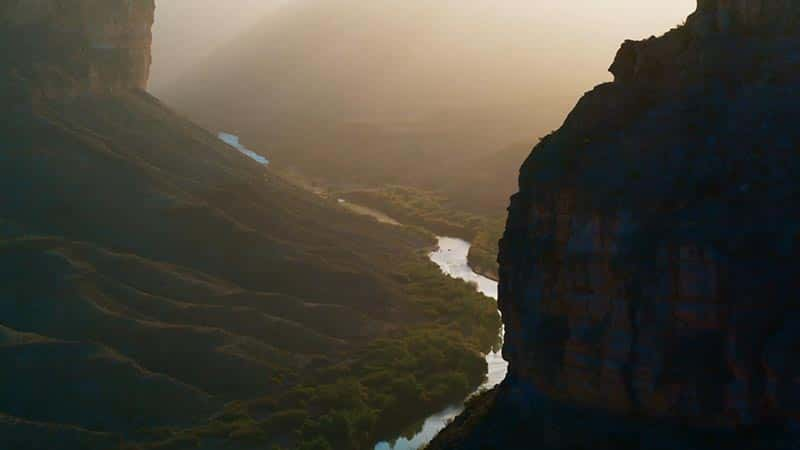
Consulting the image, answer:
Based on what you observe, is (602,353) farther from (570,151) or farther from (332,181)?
(332,181)

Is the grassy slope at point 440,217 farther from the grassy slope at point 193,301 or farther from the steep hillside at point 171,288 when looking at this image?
the grassy slope at point 193,301

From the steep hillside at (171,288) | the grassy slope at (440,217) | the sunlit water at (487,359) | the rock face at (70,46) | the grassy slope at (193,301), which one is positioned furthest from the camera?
the grassy slope at (440,217)

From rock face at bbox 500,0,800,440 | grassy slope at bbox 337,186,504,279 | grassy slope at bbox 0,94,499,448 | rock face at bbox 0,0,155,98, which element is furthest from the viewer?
grassy slope at bbox 337,186,504,279

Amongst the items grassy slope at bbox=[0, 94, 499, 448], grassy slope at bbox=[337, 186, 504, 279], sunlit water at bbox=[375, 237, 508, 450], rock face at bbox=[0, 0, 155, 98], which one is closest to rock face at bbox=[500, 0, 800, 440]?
sunlit water at bbox=[375, 237, 508, 450]

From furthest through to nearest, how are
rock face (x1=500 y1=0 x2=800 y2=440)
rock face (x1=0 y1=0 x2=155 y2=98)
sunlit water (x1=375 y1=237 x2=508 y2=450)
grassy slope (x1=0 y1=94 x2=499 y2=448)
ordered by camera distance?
rock face (x1=0 y1=0 x2=155 y2=98)
sunlit water (x1=375 y1=237 x2=508 y2=450)
grassy slope (x1=0 y1=94 x2=499 y2=448)
rock face (x1=500 y1=0 x2=800 y2=440)

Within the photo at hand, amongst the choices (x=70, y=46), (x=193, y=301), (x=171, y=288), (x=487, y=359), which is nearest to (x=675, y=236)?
(x=487, y=359)

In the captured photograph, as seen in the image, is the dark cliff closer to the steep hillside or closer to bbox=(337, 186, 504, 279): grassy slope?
the steep hillside

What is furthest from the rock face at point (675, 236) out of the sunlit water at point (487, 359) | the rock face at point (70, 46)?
the rock face at point (70, 46)

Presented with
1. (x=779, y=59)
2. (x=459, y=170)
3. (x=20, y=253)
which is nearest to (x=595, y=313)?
(x=779, y=59)
